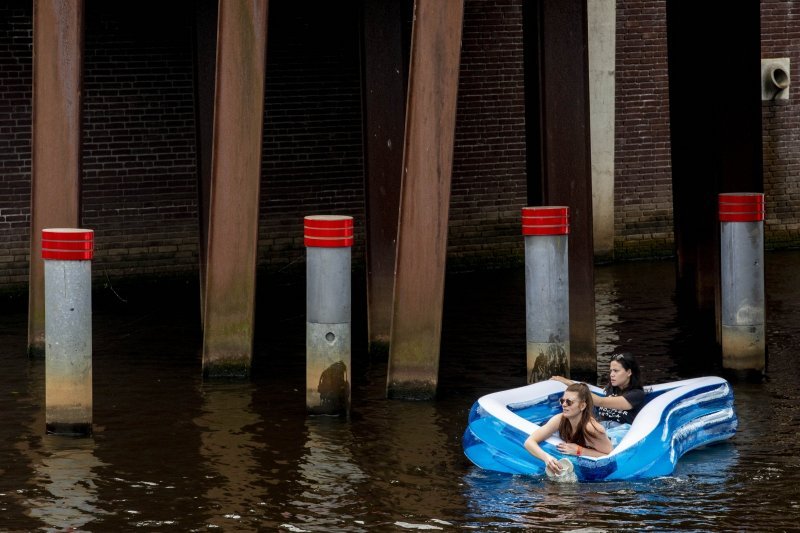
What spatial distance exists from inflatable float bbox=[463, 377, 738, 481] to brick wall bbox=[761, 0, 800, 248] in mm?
9371

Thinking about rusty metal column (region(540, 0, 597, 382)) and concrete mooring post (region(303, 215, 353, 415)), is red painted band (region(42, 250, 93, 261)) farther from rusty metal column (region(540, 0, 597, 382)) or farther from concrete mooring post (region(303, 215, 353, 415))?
rusty metal column (region(540, 0, 597, 382))

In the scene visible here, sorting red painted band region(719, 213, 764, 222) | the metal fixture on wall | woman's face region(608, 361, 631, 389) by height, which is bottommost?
woman's face region(608, 361, 631, 389)

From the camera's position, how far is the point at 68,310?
33.8 feet

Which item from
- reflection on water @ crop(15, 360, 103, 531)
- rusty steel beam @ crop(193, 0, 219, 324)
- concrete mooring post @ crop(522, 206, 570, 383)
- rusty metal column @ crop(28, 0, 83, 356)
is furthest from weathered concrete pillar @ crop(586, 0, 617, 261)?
reflection on water @ crop(15, 360, 103, 531)

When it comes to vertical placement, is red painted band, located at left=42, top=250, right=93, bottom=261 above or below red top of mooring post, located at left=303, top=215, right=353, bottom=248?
below

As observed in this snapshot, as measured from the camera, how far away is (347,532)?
858cm

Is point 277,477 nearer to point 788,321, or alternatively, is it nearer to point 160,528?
point 160,528

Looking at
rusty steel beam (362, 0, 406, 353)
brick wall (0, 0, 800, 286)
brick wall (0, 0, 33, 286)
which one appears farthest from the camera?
brick wall (0, 0, 800, 286)

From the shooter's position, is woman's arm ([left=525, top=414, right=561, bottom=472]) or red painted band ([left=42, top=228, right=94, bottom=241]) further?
red painted band ([left=42, top=228, right=94, bottom=241])

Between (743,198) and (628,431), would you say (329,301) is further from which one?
(743,198)

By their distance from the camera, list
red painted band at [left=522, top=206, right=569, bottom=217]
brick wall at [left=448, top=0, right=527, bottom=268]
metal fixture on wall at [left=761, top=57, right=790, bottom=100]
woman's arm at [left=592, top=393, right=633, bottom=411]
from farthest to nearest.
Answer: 1. metal fixture on wall at [left=761, top=57, right=790, bottom=100]
2. brick wall at [left=448, top=0, right=527, bottom=268]
3. red painted band at [left=522, top=206, right=569, bottom=217]
4. woman's arm at [left=592, top=393, right=633, bottom=411]

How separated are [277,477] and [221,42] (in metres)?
3.73

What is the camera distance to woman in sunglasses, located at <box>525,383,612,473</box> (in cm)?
980

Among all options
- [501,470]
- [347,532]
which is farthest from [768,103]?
[347,532]
